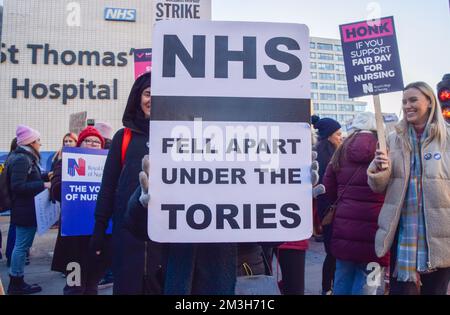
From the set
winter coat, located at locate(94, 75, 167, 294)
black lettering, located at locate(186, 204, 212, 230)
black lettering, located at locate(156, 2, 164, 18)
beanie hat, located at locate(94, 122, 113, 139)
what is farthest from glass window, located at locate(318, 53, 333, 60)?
black lettering, located at locate(186, 204, 212, 230)

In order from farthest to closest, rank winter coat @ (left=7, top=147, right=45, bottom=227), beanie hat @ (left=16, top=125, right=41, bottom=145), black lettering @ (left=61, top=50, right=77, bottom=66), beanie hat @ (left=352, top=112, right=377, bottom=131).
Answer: black lettering @ (left=61, top=50, right=77, bottom=66) → beanie hat @ (left=16, top=125, right=41, bottom=145) → winter coat @ (left=7, top=147, right=45, bottom=227) → beanie hat @ (left=352, top=112, right=377, bottom=131)

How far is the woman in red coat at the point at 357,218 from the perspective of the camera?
9.37 ft

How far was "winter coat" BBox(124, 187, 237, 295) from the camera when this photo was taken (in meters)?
1.62

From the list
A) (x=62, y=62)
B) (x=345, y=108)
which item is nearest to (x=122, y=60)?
(x=62, y=62)

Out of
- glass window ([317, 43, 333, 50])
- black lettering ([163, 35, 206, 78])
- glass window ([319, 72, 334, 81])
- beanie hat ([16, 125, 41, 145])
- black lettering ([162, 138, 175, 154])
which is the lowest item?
black lettering ([162, 138, 175, 154])

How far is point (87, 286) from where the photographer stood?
10.8 ft

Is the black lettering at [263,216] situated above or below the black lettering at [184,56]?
below

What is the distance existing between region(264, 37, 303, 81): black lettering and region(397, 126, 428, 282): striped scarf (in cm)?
134

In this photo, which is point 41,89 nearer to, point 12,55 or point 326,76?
point 12,55

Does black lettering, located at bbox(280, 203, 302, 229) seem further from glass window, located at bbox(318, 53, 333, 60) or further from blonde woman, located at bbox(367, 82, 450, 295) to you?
glass window, located at bbox(318, 53, 333, 60)

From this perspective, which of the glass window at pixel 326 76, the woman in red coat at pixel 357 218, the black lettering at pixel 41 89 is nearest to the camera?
the woman in red coat at pixel 357 218

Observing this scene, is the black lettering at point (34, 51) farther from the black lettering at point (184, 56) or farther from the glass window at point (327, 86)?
the glass window at point (327, 86)

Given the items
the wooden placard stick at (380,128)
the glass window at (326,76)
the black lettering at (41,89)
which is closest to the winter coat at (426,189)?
the wooden placard stick at (380,128)

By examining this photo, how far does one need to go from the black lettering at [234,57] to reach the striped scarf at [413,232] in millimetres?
1489
